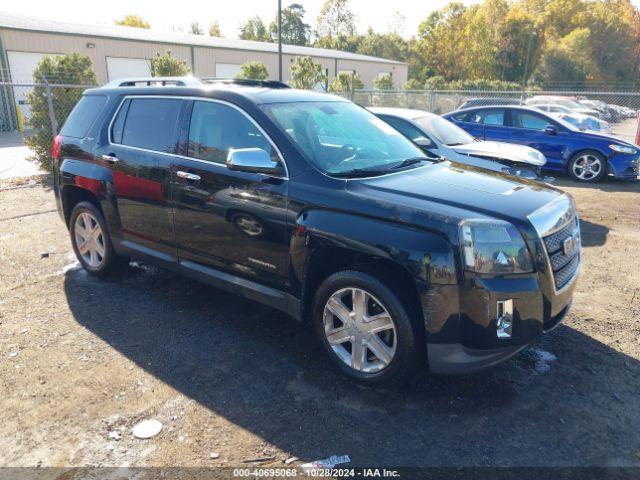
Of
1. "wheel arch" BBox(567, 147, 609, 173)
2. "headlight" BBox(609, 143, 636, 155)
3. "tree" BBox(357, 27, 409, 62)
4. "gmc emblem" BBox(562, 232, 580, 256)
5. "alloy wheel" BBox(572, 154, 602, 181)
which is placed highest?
"tree" BBox(357, 27, 409, 62)

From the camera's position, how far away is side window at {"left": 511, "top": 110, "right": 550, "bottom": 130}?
10.8 m

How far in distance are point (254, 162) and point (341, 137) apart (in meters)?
0.90

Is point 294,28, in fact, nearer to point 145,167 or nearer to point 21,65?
point 21,65

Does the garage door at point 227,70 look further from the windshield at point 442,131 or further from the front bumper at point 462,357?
the front bumper at point 462,357

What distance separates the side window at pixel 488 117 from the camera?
1115cm

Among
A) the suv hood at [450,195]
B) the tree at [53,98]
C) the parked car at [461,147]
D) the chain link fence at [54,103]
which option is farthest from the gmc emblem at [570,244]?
the tree at [53,98]

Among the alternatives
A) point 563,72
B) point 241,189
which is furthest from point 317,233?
point 563,72

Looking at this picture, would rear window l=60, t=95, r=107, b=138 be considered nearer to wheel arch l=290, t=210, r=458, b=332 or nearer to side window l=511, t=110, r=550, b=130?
wheel arch l=290, t=210, r=458, b=332

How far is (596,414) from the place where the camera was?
306 centimetres

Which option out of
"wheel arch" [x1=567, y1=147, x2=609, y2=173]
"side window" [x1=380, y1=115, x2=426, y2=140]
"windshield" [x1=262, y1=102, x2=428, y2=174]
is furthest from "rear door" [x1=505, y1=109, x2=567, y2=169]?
"windshield" [x1=262, y1=102, x2=428, y2=174]

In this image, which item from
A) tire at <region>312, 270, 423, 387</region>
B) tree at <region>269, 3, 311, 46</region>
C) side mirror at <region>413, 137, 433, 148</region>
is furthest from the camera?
tree at <region>269, 3, 311, 46</region>

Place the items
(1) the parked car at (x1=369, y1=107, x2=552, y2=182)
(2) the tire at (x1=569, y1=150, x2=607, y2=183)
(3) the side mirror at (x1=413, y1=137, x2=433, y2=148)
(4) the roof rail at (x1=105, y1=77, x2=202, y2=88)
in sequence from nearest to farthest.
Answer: (4) the roof rail at (x1=105, y1=77, x2=202, y2=88)
(3) the side mirror at (x1=413, y1=137, x2=433, y2=148)
(1) the parked car at (x1=369, y1=107, x2=552, y2=182)
(2) the tire at (x1=569, y1=150, x2=607, y2=183)

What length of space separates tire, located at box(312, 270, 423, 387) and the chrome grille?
920 millimetres

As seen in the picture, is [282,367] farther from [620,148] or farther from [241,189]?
[620,148]
